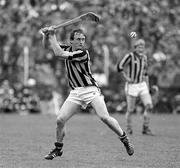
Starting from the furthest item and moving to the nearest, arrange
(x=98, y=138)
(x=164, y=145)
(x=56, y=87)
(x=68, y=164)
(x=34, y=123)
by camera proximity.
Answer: (x=56, y=87) → (x=34, y=123) → (x=98, y=138) → (x=164, y=145) → (x=68, y=164)

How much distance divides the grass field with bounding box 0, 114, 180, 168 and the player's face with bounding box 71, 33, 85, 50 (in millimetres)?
1749

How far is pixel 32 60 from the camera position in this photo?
27297mm

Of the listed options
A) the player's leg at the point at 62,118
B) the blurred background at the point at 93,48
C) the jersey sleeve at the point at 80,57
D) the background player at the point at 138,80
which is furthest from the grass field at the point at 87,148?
the blurred background at the point at 93,48

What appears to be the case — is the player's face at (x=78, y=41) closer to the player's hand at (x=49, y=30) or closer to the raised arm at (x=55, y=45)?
the raised arm at (x=55, y=45)

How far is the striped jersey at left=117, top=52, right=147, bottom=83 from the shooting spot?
644 inches

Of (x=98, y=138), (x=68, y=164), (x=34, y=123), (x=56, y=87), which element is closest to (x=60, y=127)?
(x=68, y=164)

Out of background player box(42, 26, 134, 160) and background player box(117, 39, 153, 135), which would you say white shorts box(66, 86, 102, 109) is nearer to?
background player box(42, 26, 134, 160)

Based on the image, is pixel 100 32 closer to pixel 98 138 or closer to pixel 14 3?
pixel 14 3

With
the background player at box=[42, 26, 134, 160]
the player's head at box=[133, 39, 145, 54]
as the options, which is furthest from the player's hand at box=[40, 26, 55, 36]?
the player's head at box=[133, 39, 145, 54]

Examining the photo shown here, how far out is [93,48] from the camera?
2709cm

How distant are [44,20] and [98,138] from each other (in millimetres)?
13995

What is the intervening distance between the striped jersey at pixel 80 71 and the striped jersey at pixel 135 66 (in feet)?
19.3

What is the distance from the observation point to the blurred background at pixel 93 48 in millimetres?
26516

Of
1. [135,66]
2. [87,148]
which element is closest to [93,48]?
[135,66]
